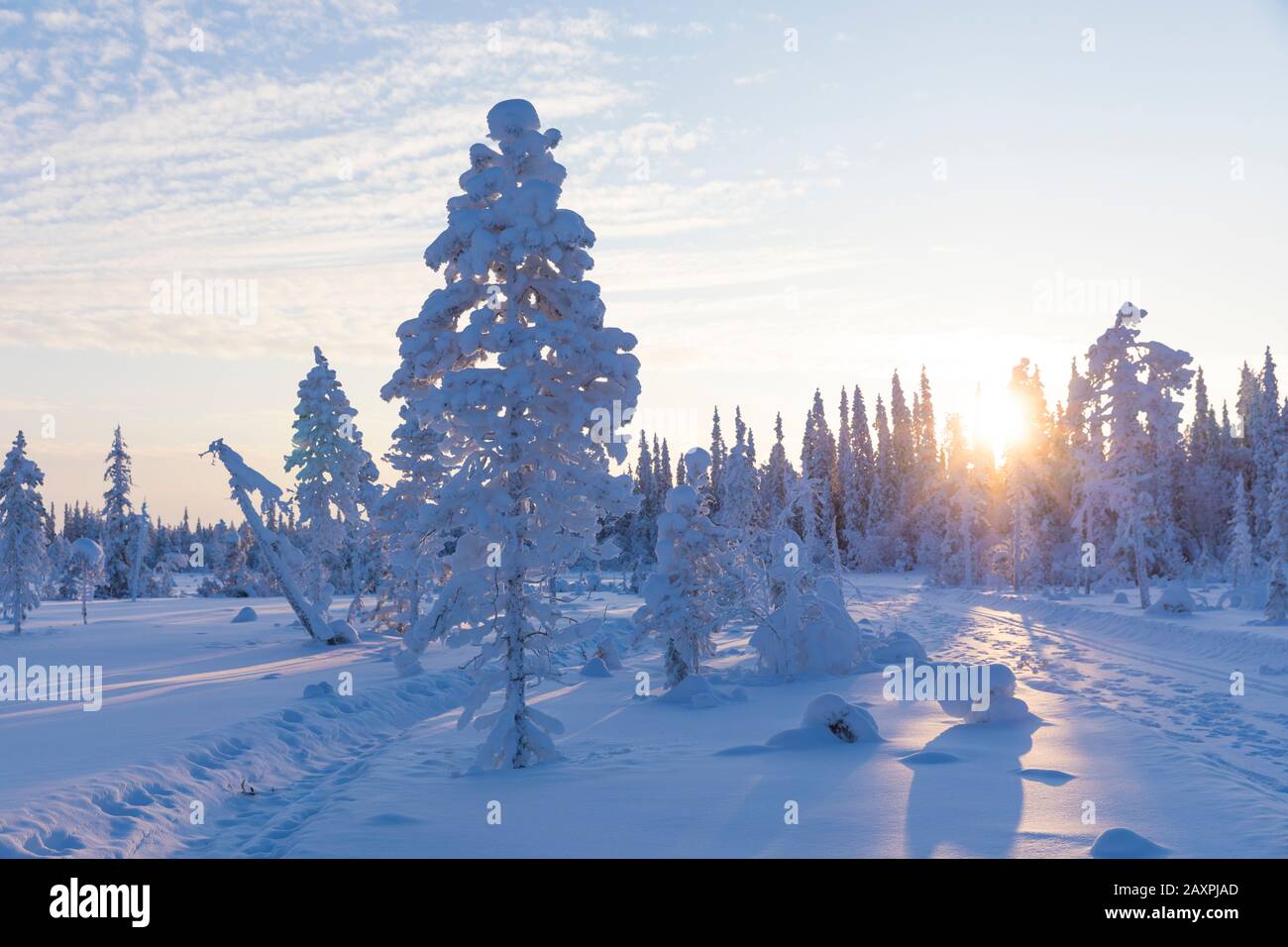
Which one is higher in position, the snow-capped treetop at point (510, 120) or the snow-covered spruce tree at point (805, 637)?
the snow-capped treetop at point (510, 120)

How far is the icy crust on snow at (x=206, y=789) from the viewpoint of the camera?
8453 mm

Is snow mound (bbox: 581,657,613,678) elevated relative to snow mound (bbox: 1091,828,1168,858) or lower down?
lower down

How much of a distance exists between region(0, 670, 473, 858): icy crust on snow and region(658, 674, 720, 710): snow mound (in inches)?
202

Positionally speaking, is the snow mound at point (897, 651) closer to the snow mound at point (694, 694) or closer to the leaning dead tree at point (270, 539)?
the snow mound at point (694, 694)

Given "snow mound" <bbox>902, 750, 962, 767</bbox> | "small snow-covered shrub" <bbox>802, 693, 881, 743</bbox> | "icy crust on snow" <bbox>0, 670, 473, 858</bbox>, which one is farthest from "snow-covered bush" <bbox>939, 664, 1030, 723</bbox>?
"icy crust on snow" <bbox>0, 670, 473, 858</bbox>

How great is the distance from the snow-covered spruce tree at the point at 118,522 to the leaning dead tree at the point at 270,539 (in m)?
44.0

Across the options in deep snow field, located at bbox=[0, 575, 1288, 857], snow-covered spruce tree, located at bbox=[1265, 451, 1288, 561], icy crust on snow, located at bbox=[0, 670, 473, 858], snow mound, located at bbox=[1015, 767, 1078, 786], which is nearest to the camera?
deep snow field, located at bbox=[0, 575, 1288, 857]

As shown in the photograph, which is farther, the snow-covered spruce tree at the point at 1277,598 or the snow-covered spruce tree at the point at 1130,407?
the snow-covered spruce tree at the point at 1130,407

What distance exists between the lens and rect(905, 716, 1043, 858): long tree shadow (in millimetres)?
7801

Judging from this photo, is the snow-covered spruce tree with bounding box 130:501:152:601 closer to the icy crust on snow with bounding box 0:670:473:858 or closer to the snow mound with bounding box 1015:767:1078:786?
the icy crust on snow with bounding box 0:670:473:858

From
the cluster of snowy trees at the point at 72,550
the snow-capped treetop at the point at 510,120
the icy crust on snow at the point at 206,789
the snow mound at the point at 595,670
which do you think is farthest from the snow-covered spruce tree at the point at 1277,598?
the cluster of snowy trees at the point at 72,550

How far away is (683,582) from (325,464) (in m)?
22.2
